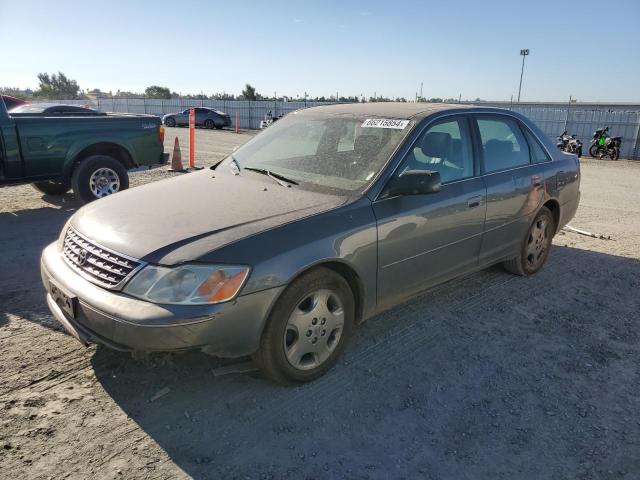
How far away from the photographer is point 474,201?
3938 mm

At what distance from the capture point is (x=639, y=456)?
2553 millimetres

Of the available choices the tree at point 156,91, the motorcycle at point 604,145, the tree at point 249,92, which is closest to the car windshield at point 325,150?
the motorcycle at point 604,145

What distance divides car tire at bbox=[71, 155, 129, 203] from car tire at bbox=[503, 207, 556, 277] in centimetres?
573

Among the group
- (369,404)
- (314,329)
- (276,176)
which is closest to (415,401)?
(369,404)

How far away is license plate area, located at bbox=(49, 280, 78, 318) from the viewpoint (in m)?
2.71

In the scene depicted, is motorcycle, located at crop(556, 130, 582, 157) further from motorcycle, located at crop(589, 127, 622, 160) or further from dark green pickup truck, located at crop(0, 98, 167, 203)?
dark green pickup truck, located at crop(0, 98, 167, 203)

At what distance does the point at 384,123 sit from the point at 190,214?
1649 millimetres

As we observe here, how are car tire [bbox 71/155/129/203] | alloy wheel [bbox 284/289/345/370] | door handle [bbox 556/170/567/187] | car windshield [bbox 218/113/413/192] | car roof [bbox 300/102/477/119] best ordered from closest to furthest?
alloy wheel [bbox 284/289/345/370], car windshield [bbox 218/113/413/192], car roof [bbox 300/102/477/119], door handle [bbox 556/170/567/187], car tire [bbox 71/155/129/203]

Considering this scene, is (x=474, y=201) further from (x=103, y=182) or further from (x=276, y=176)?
(x=103, y=182)

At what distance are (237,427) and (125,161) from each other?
20.3 feet

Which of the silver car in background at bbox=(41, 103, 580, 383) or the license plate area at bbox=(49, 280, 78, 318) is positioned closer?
the silver car in background at bbox=(41, 103, 580, 383)

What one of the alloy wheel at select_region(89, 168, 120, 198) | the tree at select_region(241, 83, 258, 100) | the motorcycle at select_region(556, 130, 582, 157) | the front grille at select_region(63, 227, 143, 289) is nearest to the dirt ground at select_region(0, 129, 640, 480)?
the front grille at select_region(63, 227, 143, 289)

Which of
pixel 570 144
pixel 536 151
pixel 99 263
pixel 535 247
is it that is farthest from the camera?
pixel 570 144

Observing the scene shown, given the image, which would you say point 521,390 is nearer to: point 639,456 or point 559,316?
point 639,456
